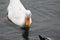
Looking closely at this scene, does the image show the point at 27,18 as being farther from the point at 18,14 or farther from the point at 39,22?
the point at 39,22

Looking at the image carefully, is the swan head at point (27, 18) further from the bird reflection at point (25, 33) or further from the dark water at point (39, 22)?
the dark water at point (39, 22)

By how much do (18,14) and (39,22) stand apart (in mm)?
1204

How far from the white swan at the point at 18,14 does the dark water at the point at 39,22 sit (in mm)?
302

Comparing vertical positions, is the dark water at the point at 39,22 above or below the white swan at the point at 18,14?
below

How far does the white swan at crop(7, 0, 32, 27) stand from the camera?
13501 mm

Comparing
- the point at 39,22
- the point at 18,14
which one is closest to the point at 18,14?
the point at 18,14

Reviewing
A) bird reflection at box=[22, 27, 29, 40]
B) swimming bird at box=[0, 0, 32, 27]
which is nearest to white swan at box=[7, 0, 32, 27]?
swimming bird at box=[0, 0, 32, 27]

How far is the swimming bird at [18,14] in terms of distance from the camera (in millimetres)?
13503

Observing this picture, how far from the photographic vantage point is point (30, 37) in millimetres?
13305

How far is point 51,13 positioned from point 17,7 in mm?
2006

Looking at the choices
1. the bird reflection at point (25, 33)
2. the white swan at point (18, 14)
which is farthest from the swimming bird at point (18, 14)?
the bird reflection at point (25, 33)

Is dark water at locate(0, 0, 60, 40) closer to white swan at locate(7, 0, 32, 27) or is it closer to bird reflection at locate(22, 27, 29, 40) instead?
bird reflection at locate(22, 27, 29, 40)

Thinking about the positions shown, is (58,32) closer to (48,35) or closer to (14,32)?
(48,35)

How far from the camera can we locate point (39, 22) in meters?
14.5
